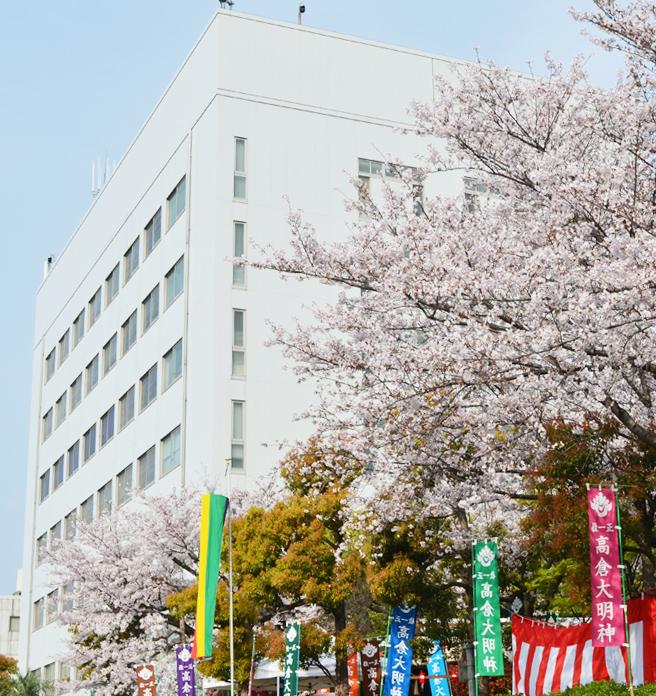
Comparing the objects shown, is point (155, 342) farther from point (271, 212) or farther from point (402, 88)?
point (402, 88)

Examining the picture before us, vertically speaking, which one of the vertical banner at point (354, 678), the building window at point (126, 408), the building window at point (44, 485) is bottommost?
the vertical banner at point (354, 678)

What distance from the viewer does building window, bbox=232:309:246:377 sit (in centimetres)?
3669

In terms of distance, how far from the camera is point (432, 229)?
15.3 m

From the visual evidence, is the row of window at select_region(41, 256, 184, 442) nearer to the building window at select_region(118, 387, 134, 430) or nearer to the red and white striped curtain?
the building window at select_region(118, 387, 134, 430)

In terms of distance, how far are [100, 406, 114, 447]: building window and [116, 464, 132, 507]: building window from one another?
2494 millimetres

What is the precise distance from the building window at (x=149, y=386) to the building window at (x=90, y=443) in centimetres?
762

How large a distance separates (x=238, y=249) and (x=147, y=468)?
986cm

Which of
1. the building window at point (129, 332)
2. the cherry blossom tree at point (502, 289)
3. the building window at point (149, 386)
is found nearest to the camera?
the cherry blossom tree at point (502, 289)

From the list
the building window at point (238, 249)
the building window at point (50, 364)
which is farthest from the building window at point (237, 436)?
the building window at point (50, 364)

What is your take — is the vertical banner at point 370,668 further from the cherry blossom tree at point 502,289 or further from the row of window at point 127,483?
the row of window at point 127,483

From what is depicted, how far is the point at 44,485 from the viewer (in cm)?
6038

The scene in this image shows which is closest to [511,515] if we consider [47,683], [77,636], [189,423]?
[77,636]

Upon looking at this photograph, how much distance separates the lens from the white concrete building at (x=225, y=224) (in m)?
36.8

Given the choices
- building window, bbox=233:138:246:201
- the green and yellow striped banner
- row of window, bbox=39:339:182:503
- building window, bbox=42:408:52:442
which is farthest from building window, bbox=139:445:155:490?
the green and yellow striped banner
